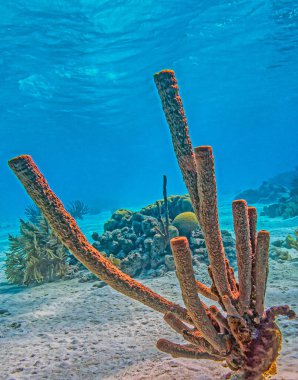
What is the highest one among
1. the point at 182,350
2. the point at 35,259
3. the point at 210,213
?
the point at 210,213

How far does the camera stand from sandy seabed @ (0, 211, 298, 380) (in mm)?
2809

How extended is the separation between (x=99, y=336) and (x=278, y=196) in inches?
801

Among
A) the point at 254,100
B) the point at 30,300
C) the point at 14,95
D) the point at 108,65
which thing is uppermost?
the point at 254,100

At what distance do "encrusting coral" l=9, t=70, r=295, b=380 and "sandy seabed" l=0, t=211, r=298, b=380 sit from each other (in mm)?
706

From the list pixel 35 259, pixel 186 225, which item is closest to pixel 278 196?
pixel 186 225

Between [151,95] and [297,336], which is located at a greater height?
[151,95]

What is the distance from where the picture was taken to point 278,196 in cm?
2152

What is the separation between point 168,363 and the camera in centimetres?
286

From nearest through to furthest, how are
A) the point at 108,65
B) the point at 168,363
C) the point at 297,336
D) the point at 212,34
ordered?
the point at 168,363 → the point at 297,336 → the point at 212,34 → the point at 108,65

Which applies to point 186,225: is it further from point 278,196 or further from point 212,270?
point 278,196

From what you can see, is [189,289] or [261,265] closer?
[189,289]

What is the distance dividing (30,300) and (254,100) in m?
61.4

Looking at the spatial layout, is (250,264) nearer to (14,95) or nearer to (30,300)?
(30,300)

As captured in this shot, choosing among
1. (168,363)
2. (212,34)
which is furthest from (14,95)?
(168,363)
